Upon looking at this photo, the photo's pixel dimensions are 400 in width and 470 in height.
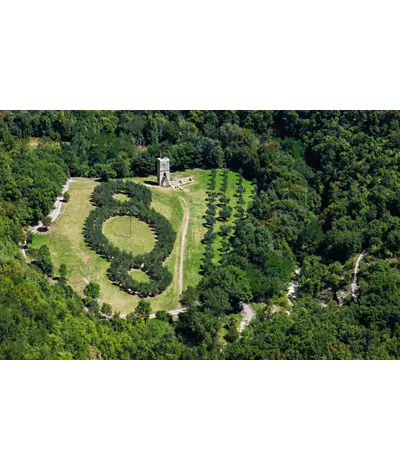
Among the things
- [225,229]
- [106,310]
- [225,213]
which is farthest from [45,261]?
[225,213]

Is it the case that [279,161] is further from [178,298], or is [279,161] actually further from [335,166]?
[178,298]

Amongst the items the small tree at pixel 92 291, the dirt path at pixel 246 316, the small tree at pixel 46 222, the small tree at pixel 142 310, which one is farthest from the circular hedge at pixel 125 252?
the dirt path at pixel 246 316

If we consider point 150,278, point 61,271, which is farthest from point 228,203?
point 61,271

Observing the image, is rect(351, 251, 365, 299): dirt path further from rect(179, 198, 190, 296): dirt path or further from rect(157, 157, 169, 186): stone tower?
rect(157, 157, 169, 186): stone tower

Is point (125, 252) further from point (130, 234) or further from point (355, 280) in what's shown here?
point (355, 280)

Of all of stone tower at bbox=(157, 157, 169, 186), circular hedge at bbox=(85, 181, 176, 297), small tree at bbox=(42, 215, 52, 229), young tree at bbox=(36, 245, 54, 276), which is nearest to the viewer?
young tree at bbox=(36, 245, 54, 276)

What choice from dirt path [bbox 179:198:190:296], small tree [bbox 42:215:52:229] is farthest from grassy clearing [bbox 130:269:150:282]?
small tree [bbox 42:215:52:229]

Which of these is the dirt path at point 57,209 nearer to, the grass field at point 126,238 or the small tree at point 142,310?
the grass field at point 126,238

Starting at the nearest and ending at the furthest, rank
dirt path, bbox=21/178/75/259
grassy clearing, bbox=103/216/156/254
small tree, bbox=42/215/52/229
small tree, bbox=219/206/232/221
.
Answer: grassy clearing, bbox=103/216/156/254, dirt path, bbox=21/178/75/259, small tree, bbox=42/215/52/229, small tree, bbox=219/206/232/221
